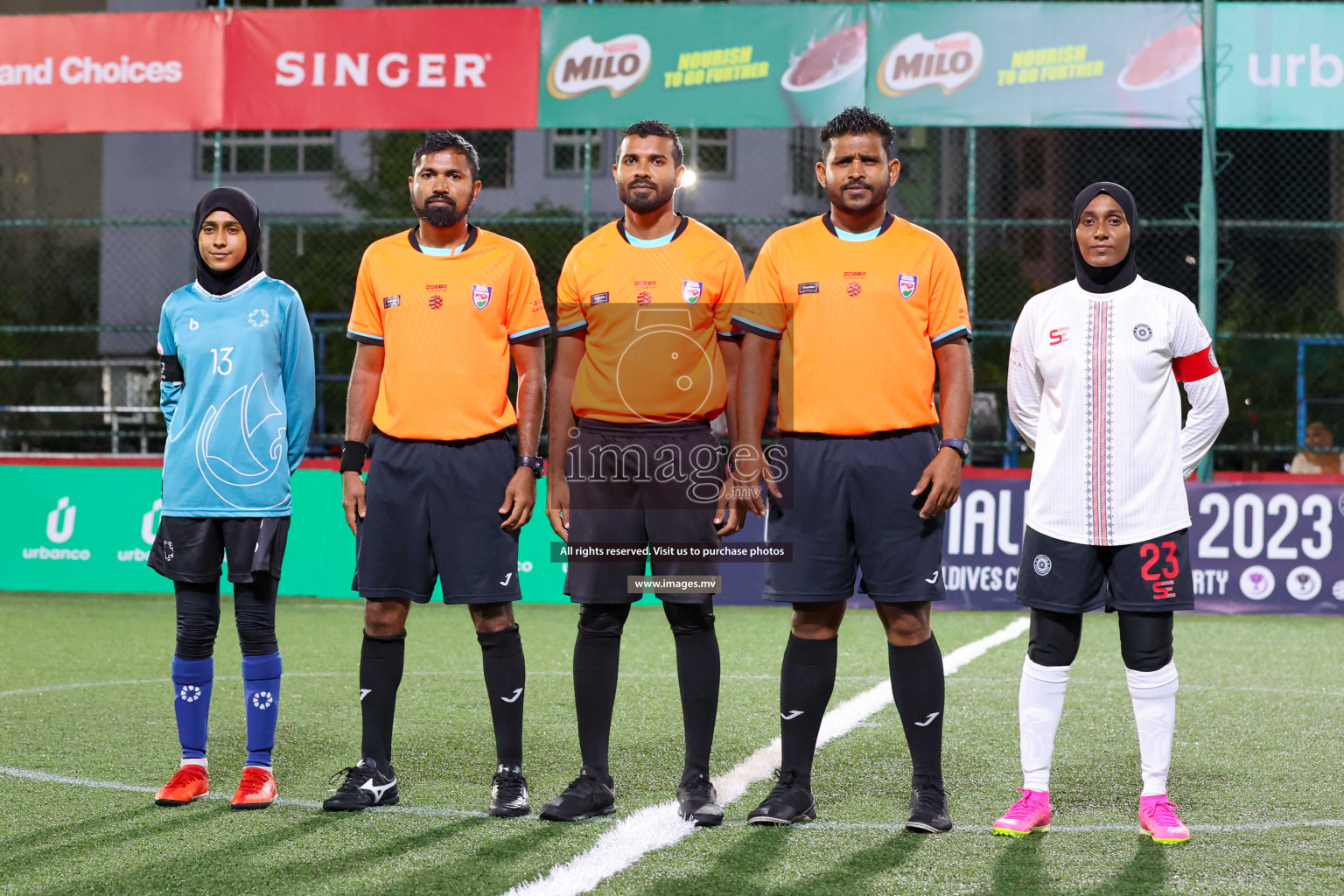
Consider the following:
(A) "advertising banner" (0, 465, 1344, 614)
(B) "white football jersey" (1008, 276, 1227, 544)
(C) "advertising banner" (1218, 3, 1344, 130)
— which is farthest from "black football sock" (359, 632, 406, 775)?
(C) "advertising banner" (1218, 3, 1344, 130)

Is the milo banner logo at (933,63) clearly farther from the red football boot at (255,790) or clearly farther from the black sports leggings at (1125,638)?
the red football boot at (255,790)

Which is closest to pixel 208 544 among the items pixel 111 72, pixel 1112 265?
pixel 1112 265

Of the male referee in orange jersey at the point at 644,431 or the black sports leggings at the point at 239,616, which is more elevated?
the male referee in orange jersey at the point at 644,431

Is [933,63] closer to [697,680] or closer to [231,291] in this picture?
[231,291]

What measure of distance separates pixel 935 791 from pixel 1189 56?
905cm

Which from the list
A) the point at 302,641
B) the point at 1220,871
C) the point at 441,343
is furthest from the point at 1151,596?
the point at 302,641

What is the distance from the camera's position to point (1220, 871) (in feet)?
12.3

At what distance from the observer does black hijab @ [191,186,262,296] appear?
4645 mm

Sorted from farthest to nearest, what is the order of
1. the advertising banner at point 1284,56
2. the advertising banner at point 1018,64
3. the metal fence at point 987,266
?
the metal fence at point 987,266
the advertising banner at point 1018,64
the advertising banner at point 1284,56

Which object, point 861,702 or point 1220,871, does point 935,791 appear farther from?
point 861,702

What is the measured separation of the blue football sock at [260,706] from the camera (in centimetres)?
458

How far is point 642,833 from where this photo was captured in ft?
13.4

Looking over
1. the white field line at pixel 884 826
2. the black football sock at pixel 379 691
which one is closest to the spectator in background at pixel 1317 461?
the white field line at pixel 884 826

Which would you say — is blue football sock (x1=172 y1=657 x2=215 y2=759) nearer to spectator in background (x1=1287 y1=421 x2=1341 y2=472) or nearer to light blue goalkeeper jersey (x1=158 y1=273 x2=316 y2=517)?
light blue goalkeeper jersey (x1=158 y1=273 x2=316 y2=517)
